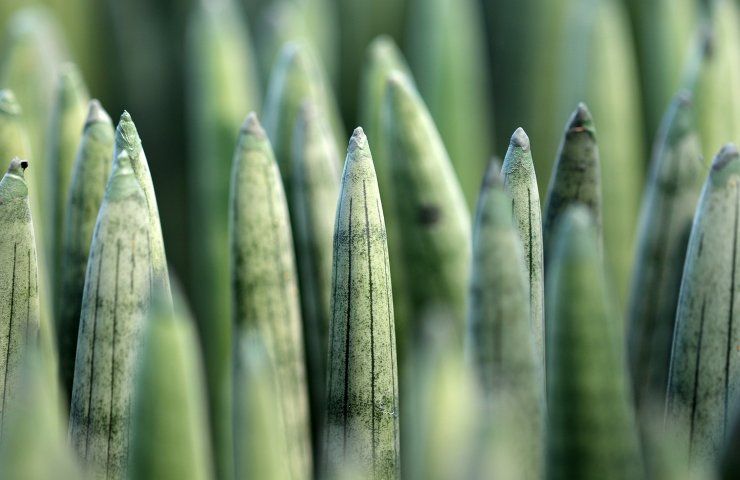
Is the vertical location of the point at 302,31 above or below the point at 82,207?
above

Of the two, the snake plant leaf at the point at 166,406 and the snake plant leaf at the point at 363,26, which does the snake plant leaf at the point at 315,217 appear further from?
the snake plant leaf at the point at 363,26

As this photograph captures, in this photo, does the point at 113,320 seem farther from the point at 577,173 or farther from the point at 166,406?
the point at 577,173

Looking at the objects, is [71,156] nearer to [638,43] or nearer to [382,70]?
[382,70]

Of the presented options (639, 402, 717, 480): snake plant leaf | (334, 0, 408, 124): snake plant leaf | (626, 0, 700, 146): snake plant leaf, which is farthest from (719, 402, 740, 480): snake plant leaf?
(334, 0, 408, 124): snake plant leaf

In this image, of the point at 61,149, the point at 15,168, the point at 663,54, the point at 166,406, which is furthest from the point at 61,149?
the point at 663,54

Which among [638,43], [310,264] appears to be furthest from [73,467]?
[638,43]

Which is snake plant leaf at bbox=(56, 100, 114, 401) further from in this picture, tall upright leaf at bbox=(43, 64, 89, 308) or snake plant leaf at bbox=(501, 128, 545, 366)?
snake plant leaf at bbox=(501, 128, 545, 366)
